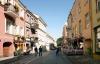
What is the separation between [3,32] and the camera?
36.2 m

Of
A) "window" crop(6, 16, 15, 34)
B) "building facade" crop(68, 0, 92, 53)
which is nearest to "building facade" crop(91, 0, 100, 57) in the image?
"building facade" crop(68, 0, 92, 53)

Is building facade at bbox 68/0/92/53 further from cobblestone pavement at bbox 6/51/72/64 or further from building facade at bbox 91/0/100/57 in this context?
cobblestone pavement at bbox 6/51/72/64

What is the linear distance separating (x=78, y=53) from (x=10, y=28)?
447 inches

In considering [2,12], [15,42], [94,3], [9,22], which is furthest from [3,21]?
[94,3]

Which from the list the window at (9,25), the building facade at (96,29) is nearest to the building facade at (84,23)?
the building facade at (96,29)

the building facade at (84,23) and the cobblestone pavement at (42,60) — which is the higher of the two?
the building facade at (84,23)

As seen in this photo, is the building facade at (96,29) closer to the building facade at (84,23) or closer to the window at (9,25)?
the building facade at (84,23)

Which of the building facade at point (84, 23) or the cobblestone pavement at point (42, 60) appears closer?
the cobblestone pavement at point (42, 60)

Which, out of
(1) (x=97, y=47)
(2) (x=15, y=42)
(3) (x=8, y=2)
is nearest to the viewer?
(1) (x=97, y=47)

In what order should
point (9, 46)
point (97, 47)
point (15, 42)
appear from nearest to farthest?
point (97, 47) < point (9, 46) < point (15, 42)

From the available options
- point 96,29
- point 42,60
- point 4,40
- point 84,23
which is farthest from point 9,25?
point 96,29

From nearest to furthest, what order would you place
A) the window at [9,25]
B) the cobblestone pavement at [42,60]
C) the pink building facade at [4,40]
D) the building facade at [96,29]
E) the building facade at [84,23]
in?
the building facade at [96,29] < the cobblestone pavement at [42,60] < the building facade at [84,23] < the pink building facade at [4,40] < the window at [9,25]

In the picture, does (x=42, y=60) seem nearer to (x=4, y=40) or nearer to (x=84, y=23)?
(x=4, y=40)

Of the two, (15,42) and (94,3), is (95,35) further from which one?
(15,42)
